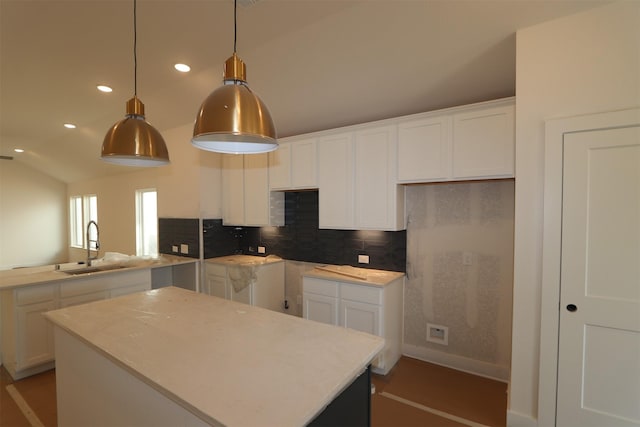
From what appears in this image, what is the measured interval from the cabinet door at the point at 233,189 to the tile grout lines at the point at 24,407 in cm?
253

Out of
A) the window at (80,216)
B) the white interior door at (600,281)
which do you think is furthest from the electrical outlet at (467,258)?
the window at (80,216)

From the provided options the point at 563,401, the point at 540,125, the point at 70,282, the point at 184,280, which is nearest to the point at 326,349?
the point at 563,401

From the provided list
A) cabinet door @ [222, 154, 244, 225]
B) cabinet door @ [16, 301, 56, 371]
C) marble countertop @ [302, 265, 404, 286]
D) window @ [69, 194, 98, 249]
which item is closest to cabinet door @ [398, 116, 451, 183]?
marble countertop @ [302, 265, 404, 286]

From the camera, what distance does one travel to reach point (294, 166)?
3.58 meters

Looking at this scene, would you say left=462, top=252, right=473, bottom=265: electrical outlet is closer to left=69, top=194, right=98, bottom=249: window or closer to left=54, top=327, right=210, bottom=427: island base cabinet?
left=54, top=327, right=210, bottom=427: island base cabinet

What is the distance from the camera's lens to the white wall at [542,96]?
5.49 ft

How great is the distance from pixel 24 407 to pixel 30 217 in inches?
290

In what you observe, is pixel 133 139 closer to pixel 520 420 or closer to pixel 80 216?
pixel 520 420

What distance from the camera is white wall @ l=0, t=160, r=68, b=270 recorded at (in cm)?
729

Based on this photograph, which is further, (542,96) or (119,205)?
(119,205)

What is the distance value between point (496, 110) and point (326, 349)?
2.18m

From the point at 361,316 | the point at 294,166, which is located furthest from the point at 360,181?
the point at 361,316

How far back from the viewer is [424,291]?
313 cm

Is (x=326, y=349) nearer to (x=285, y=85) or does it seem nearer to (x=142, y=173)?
(x=285, y=85)
